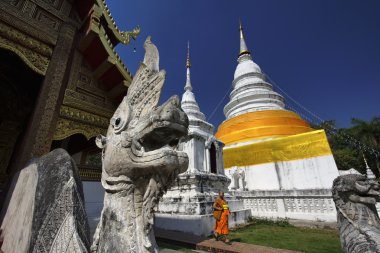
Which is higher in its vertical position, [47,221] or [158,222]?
[47,221]

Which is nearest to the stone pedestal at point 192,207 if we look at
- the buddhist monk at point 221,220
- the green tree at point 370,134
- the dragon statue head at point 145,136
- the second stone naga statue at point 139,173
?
the buddhist monk at point 221,220

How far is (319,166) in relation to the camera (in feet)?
39.8

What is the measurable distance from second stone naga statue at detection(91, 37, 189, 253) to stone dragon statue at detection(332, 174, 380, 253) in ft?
10.3

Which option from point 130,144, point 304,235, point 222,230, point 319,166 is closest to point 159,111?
point 130,144

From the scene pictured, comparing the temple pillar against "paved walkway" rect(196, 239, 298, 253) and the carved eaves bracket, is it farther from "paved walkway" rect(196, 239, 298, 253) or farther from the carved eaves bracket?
"paved walkway" rect(196, 239, 298, 253)

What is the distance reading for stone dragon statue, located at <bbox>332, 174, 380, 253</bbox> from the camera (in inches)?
121

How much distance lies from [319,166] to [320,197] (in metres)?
2.68

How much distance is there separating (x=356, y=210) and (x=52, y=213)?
13.4ft

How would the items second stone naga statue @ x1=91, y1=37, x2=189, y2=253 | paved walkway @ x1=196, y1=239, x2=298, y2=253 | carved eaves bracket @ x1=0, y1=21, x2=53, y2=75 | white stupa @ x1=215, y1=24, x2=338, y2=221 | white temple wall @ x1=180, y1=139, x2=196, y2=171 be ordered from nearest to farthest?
second stone naga statue @ x1=91, y1=37, x2=189, y2=253 → carved eaves bracket @ x1=0, y1=21, x2=53, y2=75 → paved walkway @ x1=196, y1=239, x2=298, y2=253 → white temple wall @ x1=180, y1=139, x2=196, y2=171 → white stupa @ x1=215, y1=24, x2=338, y2=221

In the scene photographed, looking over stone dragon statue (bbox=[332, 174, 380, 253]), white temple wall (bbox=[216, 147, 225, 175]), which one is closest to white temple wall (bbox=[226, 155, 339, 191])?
white temple wall (bbox=[216, 147, 225, 175])

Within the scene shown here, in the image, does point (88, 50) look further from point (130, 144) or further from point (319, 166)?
point (319, 166)

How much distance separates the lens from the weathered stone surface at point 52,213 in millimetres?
1476

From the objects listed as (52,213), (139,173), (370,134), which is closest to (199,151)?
(52,213)

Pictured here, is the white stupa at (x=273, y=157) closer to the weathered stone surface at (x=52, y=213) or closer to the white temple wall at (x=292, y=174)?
the white temple wall at (x=292, y=174)
